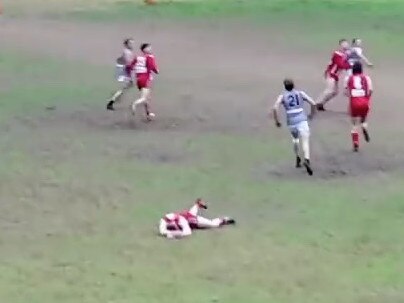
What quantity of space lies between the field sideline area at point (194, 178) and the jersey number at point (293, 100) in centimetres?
123

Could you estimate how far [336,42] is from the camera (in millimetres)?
35844

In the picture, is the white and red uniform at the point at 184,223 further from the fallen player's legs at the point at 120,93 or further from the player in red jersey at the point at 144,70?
the fallen player's legs at the point at 120,93

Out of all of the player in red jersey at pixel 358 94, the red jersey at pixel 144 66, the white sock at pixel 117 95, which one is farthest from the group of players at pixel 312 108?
the white sock at pixel 117 95

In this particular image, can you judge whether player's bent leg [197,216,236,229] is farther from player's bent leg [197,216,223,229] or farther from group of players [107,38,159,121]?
group of players [107,38,159,121]

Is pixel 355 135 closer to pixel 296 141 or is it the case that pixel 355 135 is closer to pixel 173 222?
pixel 296 141

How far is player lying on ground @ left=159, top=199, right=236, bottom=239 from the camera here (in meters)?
15.5

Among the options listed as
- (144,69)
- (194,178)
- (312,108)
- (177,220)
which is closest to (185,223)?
(177,220)

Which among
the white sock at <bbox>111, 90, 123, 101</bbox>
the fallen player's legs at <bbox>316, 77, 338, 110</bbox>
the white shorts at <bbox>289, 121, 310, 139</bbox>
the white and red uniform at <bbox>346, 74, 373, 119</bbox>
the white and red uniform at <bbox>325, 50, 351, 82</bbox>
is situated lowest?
the white sock at <bbox>111, 90, 123, 101</bbox>

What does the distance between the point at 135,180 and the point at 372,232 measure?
5180 mm

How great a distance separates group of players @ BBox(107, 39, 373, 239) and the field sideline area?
0.94 ft

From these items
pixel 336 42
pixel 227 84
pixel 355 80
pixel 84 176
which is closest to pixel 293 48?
pixel 336 42

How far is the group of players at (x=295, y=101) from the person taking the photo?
15.8m

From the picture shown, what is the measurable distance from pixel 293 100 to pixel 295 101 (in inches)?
2.0

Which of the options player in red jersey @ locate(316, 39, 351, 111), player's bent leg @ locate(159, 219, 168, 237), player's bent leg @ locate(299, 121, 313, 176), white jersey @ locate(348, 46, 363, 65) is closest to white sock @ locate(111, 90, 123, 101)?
player in red jersey @ locate(316, 39, 351, 111)
